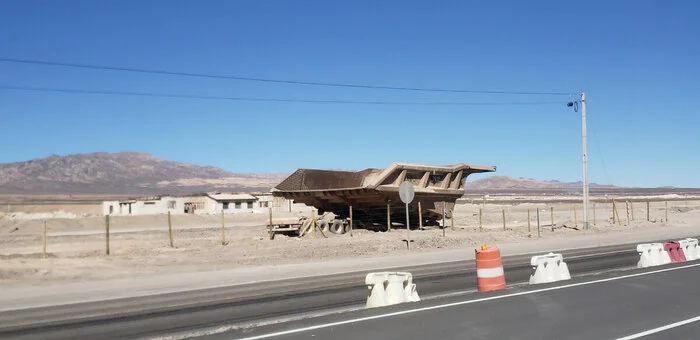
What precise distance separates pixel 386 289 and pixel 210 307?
382 centimetres

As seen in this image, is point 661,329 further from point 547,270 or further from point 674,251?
point 674,251

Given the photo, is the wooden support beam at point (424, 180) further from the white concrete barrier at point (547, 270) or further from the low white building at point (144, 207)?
the low white building at point (144, 207)

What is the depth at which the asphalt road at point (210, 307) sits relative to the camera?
422 inches

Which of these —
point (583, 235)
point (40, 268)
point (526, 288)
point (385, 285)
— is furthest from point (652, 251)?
point (583, 235)

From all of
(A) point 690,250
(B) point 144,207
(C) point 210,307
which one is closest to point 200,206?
(B) point 144,207

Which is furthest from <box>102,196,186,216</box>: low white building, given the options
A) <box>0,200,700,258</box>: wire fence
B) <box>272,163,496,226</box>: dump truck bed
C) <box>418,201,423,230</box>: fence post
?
<box>418,201,423,230</box>: fence post

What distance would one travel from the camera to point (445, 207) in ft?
113

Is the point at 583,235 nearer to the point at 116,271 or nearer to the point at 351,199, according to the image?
the point at 351,199

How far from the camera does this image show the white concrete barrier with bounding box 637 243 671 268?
16.7 metres

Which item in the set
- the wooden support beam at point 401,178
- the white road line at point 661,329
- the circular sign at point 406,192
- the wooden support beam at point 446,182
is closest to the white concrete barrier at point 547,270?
the white road line at point 661,329

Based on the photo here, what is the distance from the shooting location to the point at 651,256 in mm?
16828

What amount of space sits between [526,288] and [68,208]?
10070 cm

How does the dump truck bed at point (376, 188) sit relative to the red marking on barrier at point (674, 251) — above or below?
above

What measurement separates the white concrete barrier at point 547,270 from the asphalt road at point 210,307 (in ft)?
4.66
